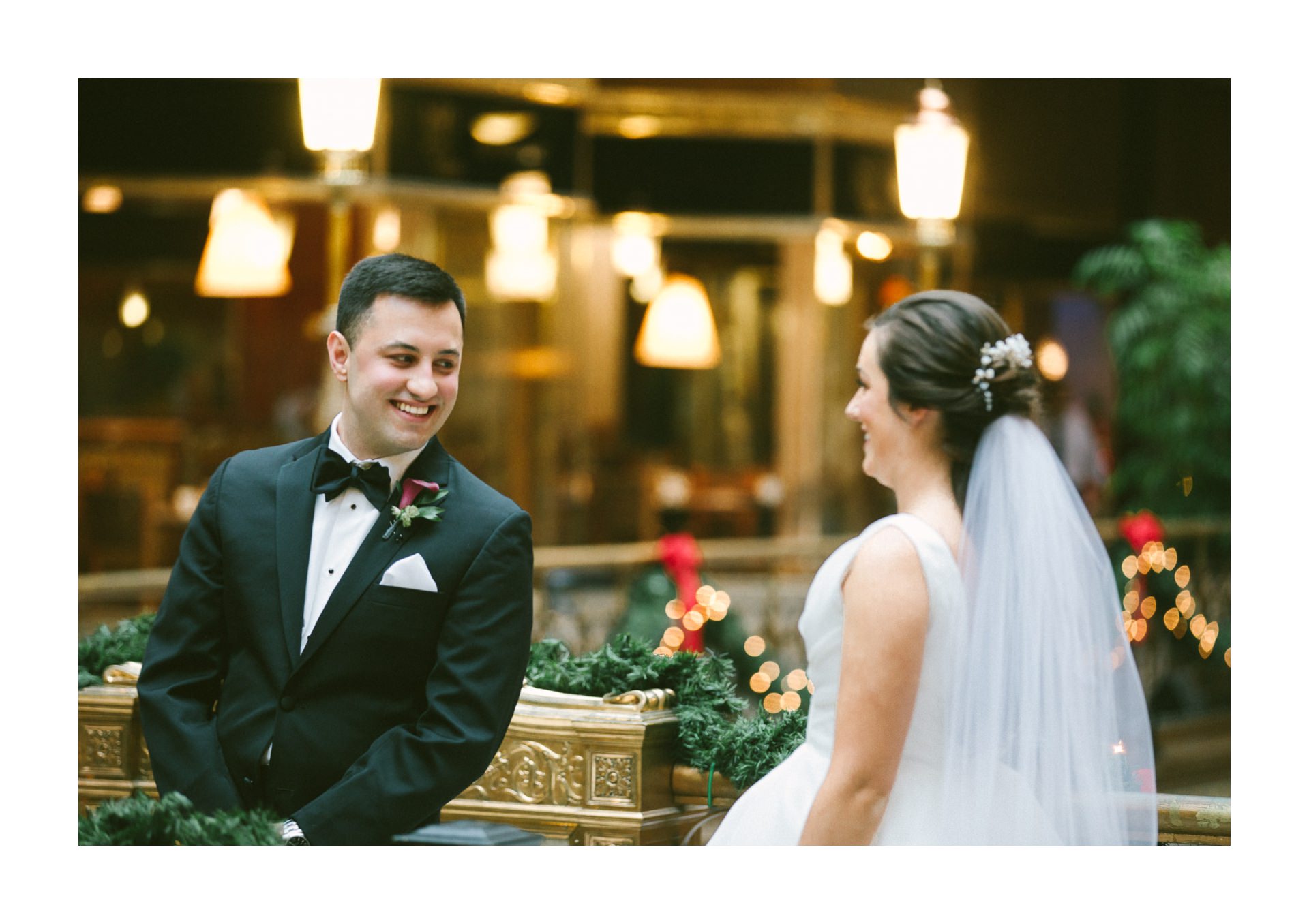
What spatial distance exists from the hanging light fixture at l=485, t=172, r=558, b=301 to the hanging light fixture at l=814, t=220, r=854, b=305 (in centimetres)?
268

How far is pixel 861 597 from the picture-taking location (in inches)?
90.0

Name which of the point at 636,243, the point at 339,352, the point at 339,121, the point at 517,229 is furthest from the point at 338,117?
the point at 636,243

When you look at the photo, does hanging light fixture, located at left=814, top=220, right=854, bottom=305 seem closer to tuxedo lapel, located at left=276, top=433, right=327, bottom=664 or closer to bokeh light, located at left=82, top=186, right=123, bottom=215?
bokeh light, located at left=82, top=186, right=123, bottom=215

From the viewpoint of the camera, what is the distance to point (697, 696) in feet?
10.3

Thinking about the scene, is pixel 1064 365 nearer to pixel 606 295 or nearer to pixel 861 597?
pixel 606 295

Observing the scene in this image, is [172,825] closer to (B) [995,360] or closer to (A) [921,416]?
(A) [921,416]

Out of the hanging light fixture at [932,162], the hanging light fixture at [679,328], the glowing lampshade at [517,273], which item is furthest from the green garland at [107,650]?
the hanging light fixture at [679,328]

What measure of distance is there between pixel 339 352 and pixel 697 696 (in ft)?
3.81

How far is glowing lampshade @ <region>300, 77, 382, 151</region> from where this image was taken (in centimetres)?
544

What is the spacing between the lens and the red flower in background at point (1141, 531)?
8.38 metres

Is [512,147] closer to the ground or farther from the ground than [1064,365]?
farther from the ground

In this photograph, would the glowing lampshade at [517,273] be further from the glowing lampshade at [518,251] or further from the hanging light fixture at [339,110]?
the hanging light fixture at [339,110]
